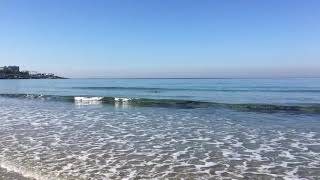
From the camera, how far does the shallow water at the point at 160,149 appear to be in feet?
33.4

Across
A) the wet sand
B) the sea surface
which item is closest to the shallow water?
the sea surface

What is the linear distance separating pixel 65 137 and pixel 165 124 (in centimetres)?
593

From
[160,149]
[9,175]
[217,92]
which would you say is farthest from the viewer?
[217,92]

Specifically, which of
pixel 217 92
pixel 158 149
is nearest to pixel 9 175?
pixel 158 149

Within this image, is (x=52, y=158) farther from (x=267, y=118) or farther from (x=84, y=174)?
(x=267, y=118)

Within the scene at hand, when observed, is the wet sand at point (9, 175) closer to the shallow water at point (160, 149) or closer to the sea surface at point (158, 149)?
the sea surface at point (158, 149)

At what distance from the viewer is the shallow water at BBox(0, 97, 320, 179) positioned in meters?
10.2

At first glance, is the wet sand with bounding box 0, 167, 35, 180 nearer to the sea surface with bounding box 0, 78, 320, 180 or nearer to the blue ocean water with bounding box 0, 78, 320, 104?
the sea surface with bounding box 0, 78, 320, 180

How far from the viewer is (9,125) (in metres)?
18.8

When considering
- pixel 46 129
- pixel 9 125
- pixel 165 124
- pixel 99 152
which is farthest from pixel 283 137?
pixel 9 125

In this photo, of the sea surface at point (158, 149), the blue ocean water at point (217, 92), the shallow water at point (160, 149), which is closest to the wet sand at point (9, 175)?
the sea surface at point (158, 149)

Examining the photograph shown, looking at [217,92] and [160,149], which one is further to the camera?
[217,92]

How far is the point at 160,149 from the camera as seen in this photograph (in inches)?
520

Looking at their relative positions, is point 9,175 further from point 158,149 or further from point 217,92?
point 217,92
